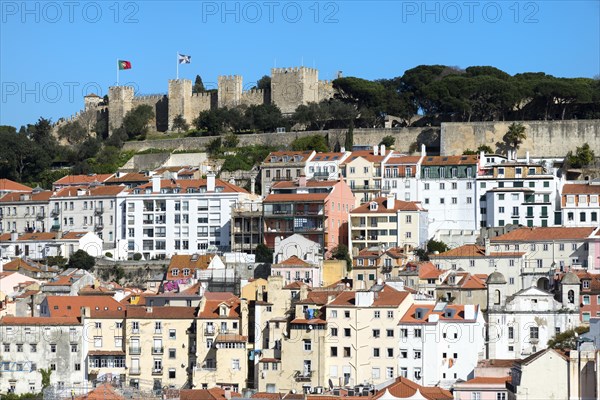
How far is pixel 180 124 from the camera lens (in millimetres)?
90188

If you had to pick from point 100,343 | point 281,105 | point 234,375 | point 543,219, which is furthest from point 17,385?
point 281,105

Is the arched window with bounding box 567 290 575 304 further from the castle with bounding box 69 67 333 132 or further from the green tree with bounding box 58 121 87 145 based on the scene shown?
the green tree with bounding box 58 121 87 145

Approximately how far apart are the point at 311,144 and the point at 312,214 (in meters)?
15.0

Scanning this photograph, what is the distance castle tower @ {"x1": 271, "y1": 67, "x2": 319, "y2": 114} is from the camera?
285 feet

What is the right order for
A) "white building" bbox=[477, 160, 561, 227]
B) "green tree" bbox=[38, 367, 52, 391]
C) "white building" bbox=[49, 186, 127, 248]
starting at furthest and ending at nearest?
"white building" bbox=[49, 186, 127, 248] → "white building" bbox=[477, 160, 561, 227] → "green tree" bbox=[38, 367, 52, 391]

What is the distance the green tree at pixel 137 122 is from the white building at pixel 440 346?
44074mm

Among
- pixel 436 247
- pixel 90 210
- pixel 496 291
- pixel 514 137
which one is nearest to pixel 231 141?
pixel 90 210

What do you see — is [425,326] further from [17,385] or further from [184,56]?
[184,56]

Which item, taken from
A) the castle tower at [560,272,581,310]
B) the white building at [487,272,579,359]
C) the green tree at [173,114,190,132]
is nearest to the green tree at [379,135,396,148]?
the green tree at [173,114,190,132]

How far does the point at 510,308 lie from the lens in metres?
50.8

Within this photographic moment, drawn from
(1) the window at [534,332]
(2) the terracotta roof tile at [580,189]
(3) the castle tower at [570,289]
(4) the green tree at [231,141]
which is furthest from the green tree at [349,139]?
(1) the window at [534,332]

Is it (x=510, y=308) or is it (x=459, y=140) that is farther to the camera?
(x=459, y=140)

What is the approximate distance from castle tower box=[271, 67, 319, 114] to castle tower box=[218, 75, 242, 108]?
252cm

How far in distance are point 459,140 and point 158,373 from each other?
30.5 metres
